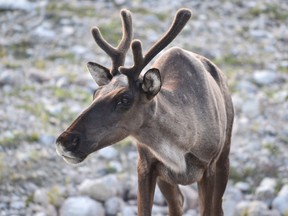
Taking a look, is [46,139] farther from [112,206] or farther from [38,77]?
[38,77]

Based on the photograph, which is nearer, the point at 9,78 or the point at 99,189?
the point at 99,189

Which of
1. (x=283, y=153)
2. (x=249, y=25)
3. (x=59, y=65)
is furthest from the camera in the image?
(x=249, y=25)

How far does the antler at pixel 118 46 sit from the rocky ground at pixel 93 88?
9.30 feet

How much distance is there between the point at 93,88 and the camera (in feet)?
41.4

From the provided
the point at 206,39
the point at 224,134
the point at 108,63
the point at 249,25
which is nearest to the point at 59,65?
the point at 108,63

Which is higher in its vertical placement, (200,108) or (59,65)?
(200,108)

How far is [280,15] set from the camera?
54.4 feet

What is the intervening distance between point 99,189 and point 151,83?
347cm

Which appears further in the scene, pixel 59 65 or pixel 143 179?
pixel 59 65

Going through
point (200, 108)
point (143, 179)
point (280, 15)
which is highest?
point (200, 108)

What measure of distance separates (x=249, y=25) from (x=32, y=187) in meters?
7.85

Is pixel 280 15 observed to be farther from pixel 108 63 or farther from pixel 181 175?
pixel 181 175

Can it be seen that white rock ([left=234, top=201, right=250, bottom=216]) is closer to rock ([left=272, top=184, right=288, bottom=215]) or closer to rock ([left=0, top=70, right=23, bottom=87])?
rock ([left=272, top=184, right=288, bottom=215])

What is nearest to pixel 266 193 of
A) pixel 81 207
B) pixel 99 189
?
pixel 99 189
